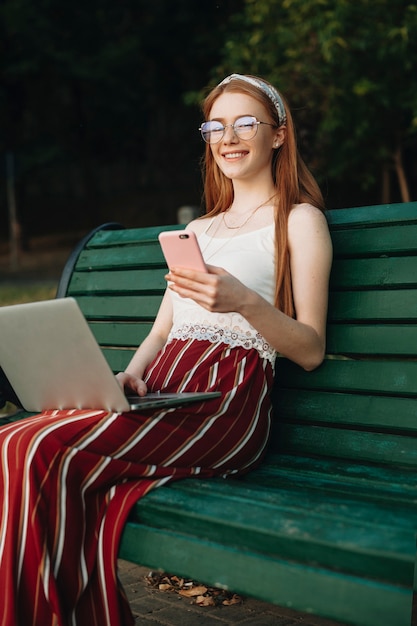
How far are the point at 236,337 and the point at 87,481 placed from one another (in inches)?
28.6

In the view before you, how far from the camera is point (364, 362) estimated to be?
292 centimetres

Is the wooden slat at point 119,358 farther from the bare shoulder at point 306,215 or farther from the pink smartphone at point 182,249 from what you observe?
the pink smartphone at point 182,249

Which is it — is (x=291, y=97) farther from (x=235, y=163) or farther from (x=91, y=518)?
(x=91, y=518)

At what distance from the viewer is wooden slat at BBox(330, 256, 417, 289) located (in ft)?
9.47

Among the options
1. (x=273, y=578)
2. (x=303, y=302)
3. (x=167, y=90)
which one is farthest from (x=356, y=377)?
(x=167, y=90)

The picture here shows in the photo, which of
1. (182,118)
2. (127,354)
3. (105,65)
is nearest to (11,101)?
(105,65)

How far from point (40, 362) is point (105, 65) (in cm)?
2309

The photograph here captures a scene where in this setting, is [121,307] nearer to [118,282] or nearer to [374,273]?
[118,282]

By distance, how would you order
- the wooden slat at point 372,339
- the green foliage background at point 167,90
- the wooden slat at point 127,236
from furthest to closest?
the green foliage background at point 167,90, the wooden slat at point 127,236, the wooden slat at point 372,339

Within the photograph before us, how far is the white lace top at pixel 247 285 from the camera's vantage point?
2816 millimetres

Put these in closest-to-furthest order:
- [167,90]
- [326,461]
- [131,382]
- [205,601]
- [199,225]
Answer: [131,382] < [326,461] < [205,601] < [199,225] < [167,90]

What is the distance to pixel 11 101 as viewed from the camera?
26922 millimetres

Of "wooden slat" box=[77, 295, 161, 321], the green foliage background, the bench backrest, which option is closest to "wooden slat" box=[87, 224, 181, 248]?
"wooden slat" box=[77, 295, 161, 321]

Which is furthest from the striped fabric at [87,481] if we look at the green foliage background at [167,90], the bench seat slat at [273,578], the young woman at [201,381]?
the green foliage background at [167,90]
